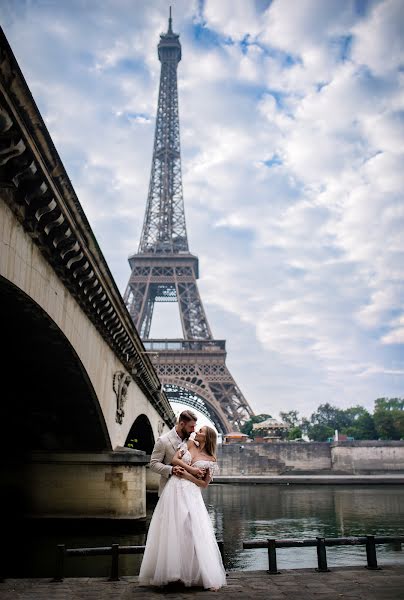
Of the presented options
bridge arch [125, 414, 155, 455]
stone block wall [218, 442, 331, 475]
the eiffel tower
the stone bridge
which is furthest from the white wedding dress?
stone block wall [218, 442, 331, 475]

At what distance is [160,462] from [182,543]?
3.12 feet

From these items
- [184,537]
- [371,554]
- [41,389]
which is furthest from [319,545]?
[41,389]

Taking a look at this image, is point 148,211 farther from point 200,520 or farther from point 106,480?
point 200,520

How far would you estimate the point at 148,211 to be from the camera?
290ft

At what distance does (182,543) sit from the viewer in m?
6.59

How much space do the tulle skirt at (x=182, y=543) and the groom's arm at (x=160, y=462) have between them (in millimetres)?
137

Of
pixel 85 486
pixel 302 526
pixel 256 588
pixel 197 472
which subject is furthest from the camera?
pixel 302 526

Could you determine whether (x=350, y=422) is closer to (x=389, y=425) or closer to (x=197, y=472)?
(x=389, y=425)

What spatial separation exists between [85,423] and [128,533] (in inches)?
145

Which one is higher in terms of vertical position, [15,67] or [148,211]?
[148,211]

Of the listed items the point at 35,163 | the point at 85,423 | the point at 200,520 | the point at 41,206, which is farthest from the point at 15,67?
the point at 85,423

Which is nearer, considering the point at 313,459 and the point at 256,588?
the point at 256,588

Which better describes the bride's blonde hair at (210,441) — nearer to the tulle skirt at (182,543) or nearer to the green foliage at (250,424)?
the tulle skirt at (182,543)

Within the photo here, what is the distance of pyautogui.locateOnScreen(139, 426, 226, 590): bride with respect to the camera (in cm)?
657
